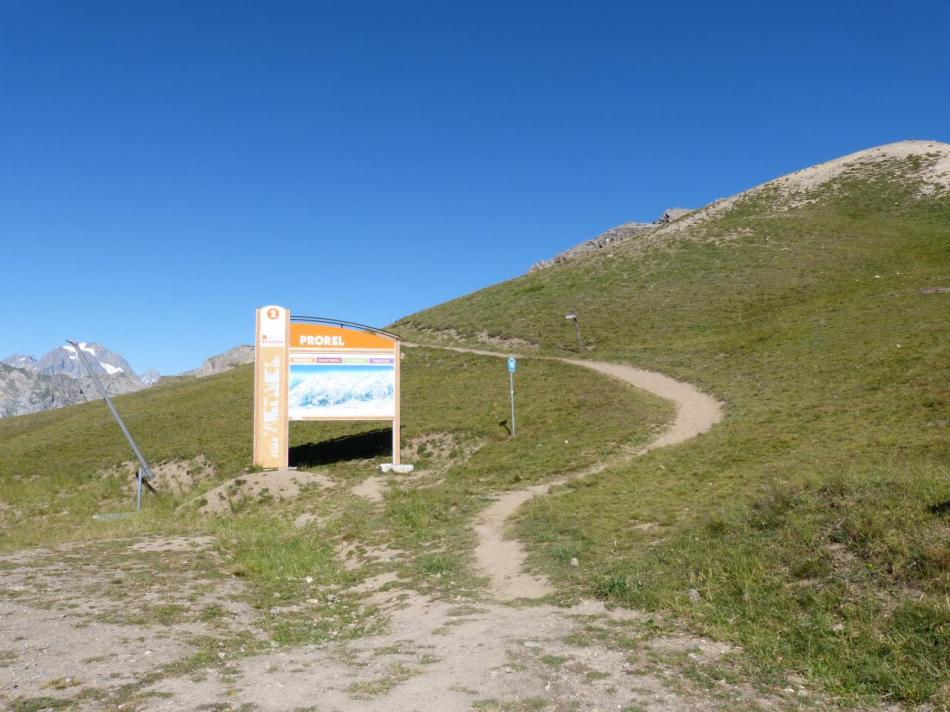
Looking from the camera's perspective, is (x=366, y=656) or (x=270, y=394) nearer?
(x=366, y=656)

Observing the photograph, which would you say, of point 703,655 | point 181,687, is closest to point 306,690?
point 181,687

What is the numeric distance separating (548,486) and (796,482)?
372 inches

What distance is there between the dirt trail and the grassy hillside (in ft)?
2.12

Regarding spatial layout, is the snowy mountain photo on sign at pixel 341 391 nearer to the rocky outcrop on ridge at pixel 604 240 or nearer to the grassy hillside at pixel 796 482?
the grassy hillside at pixel 796 482

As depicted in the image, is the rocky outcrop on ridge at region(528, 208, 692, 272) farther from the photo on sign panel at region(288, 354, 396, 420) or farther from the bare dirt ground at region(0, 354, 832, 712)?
the bare dirt ground at region(0, 354, 832, 712)

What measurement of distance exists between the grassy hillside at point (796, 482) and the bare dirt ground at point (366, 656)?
0.93 m

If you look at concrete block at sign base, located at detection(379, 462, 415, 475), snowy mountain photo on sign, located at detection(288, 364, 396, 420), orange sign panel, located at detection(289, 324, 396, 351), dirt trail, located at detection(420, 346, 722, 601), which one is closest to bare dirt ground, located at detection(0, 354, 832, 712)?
dirt trail, located at detection(420, 346, 722, 601)

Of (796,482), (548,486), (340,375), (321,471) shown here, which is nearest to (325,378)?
(340,375)

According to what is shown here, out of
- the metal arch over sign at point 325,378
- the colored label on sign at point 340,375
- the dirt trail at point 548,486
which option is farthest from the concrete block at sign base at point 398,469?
the dirt trail at point 548,486

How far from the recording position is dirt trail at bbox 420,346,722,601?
11648 mm

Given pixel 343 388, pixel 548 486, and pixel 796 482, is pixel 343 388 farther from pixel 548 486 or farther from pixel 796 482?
pixel 796 482

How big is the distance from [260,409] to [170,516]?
572cm

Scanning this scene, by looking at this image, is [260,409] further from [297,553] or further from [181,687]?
[181,687]

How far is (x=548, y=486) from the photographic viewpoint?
20.9 metres
